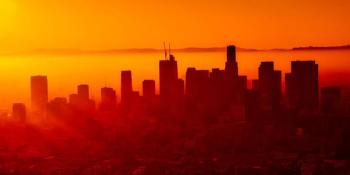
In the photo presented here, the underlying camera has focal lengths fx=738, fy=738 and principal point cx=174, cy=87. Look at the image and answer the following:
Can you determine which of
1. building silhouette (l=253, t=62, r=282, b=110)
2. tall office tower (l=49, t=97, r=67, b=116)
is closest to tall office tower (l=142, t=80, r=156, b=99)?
tall office tower (l=49, t=97, r=67, b=116)

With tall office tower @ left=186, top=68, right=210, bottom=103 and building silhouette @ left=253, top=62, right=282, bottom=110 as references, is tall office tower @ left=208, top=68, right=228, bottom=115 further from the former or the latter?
building silhouette @ left=253, top=62, right=282, bottom=110

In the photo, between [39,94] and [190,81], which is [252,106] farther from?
[39,94]

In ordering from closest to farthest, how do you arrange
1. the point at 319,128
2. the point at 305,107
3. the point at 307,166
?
1. the point at 307,166
2. the point at 319,128
3. the point at 305,107

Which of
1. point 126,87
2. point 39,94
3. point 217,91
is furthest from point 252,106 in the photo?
point 39,94

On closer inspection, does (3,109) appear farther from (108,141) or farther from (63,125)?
(108,141)

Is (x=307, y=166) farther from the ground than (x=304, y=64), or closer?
closer

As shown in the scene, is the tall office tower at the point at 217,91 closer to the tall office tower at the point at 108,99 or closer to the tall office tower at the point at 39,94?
the tall office tower at the point at 108,99

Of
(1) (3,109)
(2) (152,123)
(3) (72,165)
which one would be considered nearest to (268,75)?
(2) (152,123)
